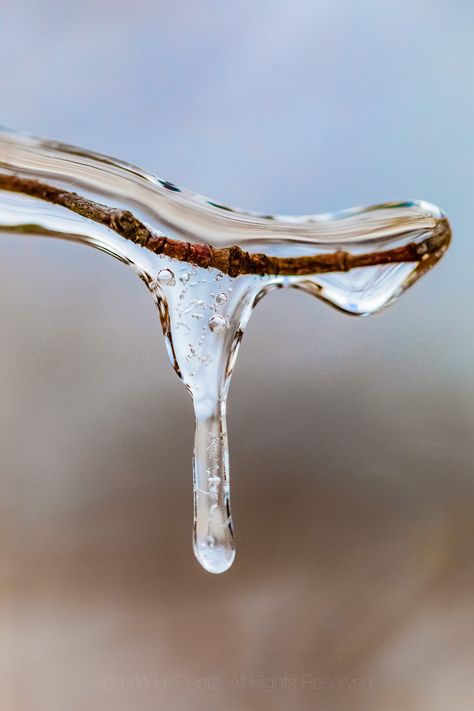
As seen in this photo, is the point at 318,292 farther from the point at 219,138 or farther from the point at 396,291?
the point at 219,138

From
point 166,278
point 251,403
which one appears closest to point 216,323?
point 166,278

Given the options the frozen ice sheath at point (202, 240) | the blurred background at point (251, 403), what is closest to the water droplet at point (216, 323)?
the frozen ice sheath at point (202, 240)

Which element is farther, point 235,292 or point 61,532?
point 61,532

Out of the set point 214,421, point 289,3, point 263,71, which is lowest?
point 214,421

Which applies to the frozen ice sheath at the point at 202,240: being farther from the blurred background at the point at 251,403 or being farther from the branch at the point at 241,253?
the blurred background at the point at 251,403

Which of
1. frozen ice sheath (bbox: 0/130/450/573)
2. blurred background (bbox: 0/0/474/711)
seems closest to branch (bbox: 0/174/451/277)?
frozen ice sheath (bbox: 0/130/450/573)

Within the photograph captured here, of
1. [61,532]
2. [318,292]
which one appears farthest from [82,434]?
[318,292]
